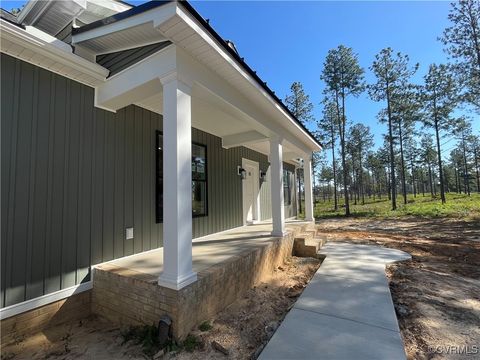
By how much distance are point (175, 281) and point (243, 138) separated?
4.45 metres

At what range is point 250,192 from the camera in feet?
28.1

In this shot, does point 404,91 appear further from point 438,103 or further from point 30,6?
point 30,6

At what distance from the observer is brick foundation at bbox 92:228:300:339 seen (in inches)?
101

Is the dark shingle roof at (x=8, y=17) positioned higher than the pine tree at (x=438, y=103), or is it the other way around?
the pine tree at (x=438, y=103)

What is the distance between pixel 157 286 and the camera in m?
2.65

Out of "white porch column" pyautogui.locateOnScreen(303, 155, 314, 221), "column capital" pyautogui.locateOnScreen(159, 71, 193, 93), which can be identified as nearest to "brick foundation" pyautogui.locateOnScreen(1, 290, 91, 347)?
"column capital" pyautogui.locateOnScreen(159, 71, 193, 93)

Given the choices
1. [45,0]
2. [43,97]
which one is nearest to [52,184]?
[43,97]

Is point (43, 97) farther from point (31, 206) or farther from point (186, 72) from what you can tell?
point (186, 72)

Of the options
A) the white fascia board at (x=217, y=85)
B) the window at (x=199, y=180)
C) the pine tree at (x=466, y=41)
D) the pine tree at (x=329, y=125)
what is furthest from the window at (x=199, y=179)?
the pine tree at (x=329, y=125)

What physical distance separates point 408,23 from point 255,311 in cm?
758

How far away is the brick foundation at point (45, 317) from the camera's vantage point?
2586 mm

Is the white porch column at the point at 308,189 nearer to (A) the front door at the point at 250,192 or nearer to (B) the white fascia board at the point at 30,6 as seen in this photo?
Answer: (A) the front door at the point at 250,192

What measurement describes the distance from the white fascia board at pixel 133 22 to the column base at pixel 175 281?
8.57 ft

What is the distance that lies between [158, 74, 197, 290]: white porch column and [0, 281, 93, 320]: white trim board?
140 cm
